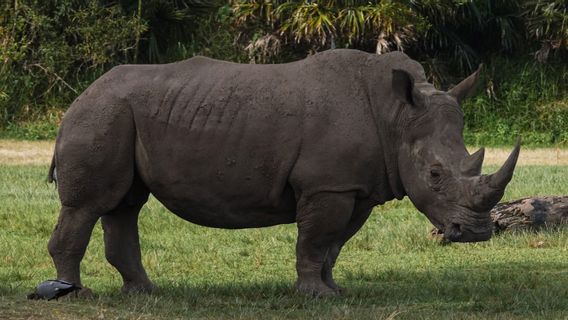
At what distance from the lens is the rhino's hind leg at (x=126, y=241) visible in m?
9.30

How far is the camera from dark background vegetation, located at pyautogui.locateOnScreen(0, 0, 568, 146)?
24797mm

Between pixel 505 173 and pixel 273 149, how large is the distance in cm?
159

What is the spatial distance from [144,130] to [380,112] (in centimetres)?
162

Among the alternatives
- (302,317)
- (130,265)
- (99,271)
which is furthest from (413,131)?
(99,271)

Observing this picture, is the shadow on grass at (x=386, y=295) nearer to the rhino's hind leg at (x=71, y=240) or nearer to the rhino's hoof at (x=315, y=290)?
the rhino's hoof at (x=315, y=290)

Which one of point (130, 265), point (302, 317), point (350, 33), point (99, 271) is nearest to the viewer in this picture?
point (302, 317)

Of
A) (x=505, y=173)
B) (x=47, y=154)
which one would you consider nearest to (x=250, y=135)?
(x=505, y=173)

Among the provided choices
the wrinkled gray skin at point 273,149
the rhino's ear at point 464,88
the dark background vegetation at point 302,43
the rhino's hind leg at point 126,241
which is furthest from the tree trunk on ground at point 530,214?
the dark background vegetation at point 302,43

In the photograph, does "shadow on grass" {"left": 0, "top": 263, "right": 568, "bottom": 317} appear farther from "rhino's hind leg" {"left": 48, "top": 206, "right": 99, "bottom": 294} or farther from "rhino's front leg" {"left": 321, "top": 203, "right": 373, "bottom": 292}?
"rhino's hind leg" {"left": 48, "top": 206, "right": 99, "bottom": 294}

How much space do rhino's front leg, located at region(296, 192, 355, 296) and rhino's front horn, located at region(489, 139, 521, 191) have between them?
101cm

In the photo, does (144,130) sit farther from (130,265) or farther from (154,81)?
(130,265)

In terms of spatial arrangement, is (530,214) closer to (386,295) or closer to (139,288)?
(386,295)

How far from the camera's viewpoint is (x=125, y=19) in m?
25.6

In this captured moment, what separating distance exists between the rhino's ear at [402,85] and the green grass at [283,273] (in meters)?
1.37
